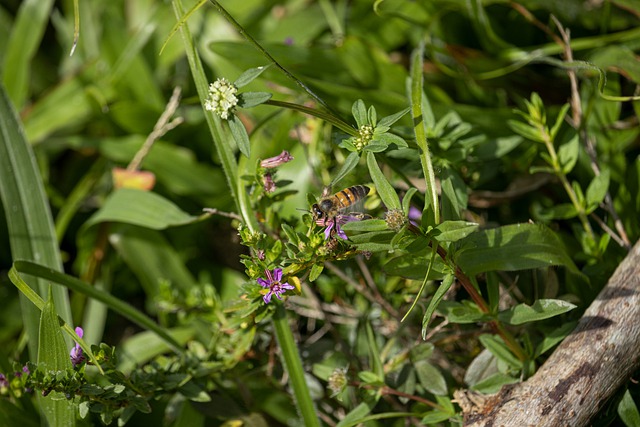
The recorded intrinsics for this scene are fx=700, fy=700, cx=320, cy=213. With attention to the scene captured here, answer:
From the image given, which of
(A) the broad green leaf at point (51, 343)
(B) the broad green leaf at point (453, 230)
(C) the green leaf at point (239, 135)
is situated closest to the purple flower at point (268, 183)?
(C) the green leaf at point (239, 135)

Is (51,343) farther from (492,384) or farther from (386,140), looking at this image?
(492,384)

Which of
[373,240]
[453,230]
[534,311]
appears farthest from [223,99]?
[534,311]

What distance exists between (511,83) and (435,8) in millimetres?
393

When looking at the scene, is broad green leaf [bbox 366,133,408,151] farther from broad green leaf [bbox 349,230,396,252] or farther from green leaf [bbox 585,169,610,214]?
green leaf [bbox 585,169,610,214]

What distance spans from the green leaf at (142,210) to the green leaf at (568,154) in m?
1.11

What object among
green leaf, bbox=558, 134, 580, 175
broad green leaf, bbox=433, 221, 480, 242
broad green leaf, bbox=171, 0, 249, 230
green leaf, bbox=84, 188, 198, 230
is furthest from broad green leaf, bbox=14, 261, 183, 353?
green leaf, bbox=558, 134, 580, 175

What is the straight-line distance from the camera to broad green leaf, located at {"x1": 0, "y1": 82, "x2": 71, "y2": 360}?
6.98 feet

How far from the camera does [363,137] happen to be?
1.46 m

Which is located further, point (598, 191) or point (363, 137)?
point (598, 191)

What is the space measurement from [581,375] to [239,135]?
→ 0.91m

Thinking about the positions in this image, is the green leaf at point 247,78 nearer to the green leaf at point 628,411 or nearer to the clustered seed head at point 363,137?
the clustered seed head at point 363,137

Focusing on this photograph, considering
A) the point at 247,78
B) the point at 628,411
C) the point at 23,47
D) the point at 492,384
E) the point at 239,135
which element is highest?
the point at 23,47

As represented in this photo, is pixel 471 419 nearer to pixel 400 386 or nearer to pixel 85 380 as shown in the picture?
pixel 400 386

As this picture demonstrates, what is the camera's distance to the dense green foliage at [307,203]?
1.57m
